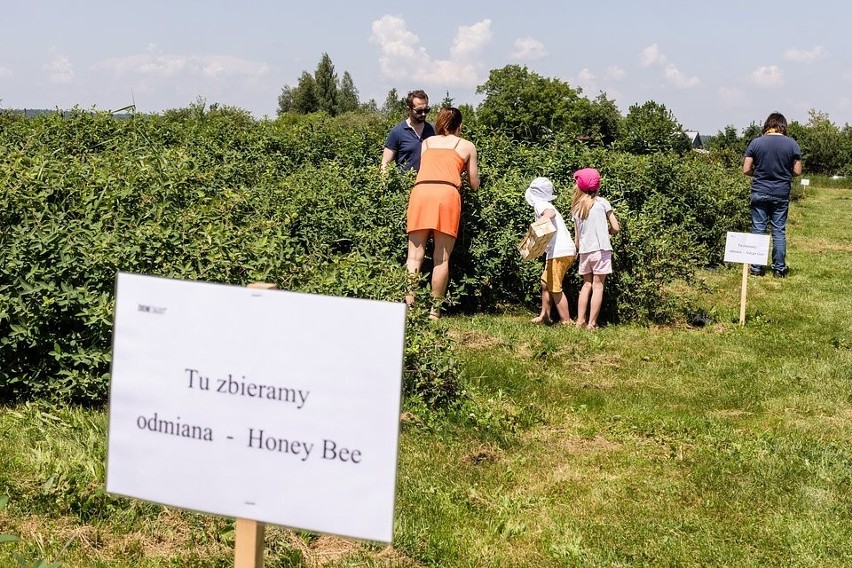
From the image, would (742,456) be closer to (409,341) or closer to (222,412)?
(409,341)

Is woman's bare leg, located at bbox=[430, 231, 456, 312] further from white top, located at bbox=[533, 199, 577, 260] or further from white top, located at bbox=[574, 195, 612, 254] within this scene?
white top, located at bbox=[574, 195, 612, 254]

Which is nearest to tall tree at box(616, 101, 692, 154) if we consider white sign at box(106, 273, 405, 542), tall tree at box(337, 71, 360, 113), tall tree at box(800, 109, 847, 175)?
white sign at box(106, 273, 405, 542)

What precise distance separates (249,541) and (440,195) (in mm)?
5072

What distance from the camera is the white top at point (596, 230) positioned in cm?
745

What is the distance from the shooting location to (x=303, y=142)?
12.0m

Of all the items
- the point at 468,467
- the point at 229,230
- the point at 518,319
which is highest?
the point at 229,230

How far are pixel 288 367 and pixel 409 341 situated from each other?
115 inches

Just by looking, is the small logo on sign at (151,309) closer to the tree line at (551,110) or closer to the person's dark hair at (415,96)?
the person's dark hair at (415,96)

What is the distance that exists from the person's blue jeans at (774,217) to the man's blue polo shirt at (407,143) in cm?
490

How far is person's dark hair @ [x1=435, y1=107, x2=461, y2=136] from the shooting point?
285 inches

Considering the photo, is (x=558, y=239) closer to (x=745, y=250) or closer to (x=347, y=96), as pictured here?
(x=745, y=250)

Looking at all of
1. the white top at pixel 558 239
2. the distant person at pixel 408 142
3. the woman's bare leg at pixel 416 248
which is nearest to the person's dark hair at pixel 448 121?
Result: the distant person at pixel 408 142

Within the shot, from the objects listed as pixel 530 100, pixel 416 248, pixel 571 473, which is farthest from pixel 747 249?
pixel 530 100

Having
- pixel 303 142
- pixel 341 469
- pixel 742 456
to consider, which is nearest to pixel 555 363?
pixel 742 456
